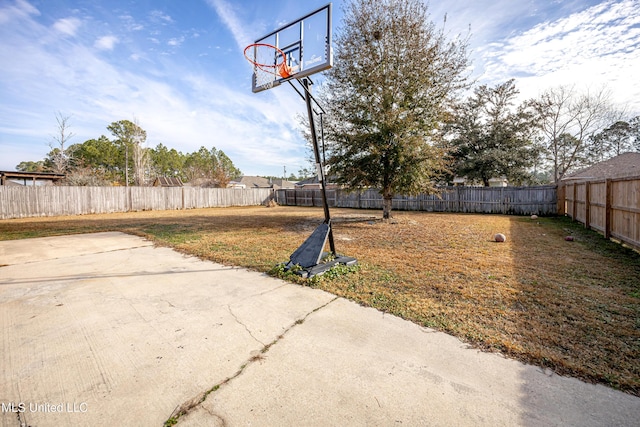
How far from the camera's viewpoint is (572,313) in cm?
258

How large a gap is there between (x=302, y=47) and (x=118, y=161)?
40296 mm

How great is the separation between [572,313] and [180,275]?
188 inches

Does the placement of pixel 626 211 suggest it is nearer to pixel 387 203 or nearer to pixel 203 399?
pixel 387 203

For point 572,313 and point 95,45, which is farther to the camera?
point 95,45

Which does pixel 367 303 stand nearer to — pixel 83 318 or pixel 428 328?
pixel 428 328

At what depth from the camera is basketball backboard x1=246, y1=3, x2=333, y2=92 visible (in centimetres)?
424

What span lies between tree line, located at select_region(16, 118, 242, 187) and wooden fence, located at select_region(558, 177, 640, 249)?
27.6 m

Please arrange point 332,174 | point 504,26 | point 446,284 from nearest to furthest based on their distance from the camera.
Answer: point 446,284, point 504,26, point 332,174

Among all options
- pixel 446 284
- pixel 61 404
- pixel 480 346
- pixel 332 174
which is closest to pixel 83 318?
pixel 61 404

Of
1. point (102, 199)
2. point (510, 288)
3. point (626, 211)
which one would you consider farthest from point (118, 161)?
point (626, 211)

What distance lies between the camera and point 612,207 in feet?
19.2

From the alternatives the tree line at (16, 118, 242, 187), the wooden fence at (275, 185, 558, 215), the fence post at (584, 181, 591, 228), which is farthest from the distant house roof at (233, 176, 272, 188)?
the fence post at (584, 181, 591, 228)

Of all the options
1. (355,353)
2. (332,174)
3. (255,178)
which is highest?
(255,178)

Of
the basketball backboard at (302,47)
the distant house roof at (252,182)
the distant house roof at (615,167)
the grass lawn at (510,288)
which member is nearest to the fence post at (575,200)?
the grass lawn at (510,288)
